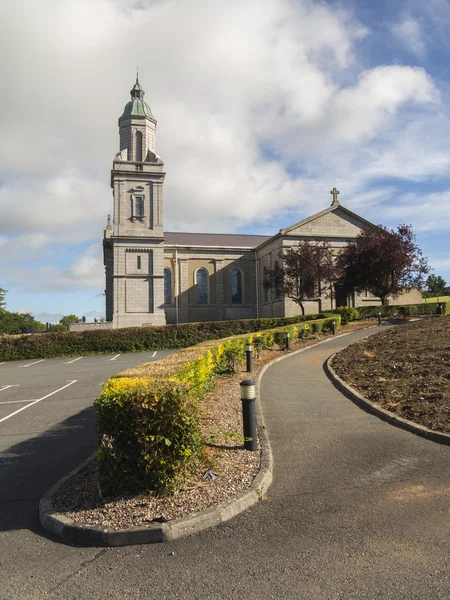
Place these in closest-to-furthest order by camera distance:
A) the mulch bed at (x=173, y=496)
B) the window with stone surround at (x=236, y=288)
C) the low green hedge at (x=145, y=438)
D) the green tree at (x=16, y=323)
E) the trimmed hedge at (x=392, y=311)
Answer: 1. the mulch bed at (x=173, y=496)
2. the low green hedge at (x=145, y=438)
3. the trimmed hedge at (x=392, y=311)
4. the window with stone surround at (x=236, y=288)
5. the green tree at (x=16, y=323)

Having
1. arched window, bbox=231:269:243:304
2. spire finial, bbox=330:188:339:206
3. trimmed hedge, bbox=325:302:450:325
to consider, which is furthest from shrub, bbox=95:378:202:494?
arched window, bbox=231:269:243:304

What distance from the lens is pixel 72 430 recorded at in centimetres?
864

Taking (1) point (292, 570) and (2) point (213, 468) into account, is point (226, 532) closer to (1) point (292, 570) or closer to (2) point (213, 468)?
(1) point (292, 570)

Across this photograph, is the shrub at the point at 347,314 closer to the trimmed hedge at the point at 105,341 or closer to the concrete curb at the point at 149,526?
the trimmed hedge at the point at 105,341

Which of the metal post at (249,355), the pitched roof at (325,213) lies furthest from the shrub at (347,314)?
the metal post at (249,355)

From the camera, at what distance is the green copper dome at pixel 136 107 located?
41625mm

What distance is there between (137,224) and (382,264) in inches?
880

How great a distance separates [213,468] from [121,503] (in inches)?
48.3

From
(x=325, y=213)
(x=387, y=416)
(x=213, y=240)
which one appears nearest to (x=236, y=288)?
(x=213, y=240)

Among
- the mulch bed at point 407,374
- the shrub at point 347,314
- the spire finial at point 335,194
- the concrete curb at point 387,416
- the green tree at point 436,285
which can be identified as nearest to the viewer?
the concrete curb at point 387,416

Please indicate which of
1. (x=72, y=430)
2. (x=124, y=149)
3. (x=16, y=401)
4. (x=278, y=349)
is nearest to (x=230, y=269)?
(x=124, y=149)

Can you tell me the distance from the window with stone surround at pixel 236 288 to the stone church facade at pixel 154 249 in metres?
1.35

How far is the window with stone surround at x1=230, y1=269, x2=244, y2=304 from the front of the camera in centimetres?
4775

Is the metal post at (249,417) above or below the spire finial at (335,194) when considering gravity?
below
